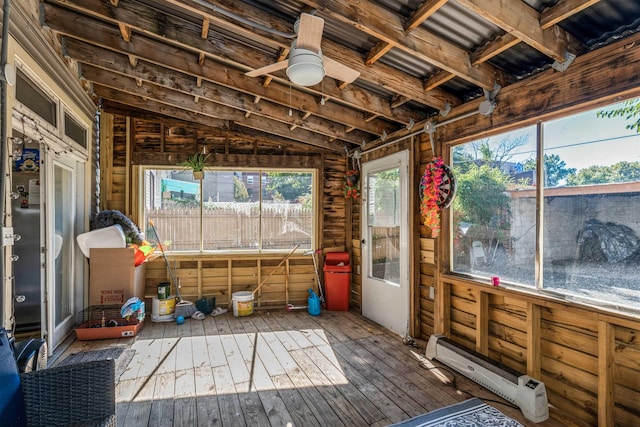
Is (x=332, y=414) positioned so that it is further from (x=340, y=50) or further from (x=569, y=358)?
(x=340, y=50)

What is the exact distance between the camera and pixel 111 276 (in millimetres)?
4086

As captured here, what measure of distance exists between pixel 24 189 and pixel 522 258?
A: 4892 millimetres

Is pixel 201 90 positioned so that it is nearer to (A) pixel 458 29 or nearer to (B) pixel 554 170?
(A) pixel 458 29

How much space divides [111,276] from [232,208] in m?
1.82

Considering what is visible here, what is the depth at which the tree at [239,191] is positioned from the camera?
522 cm

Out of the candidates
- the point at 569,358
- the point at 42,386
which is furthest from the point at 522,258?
the point at 42,386

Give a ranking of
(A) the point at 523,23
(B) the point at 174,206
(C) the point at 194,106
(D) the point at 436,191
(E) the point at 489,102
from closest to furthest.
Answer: (A) the point at 523,23
(E) the point at 489,102
(D) the point at 436,191
(C) the point at 194,106
(B) the point at 174,206

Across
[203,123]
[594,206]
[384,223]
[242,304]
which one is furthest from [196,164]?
[594,206]

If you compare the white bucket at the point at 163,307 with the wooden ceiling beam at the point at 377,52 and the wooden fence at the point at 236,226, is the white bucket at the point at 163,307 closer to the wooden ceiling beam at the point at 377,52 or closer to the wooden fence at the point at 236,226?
the wooden fence at the point at 236,226

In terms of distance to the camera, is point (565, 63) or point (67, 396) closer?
point (67, 396)

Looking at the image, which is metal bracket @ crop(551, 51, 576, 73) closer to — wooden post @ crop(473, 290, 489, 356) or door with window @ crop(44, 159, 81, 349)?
wooden post @ crop(473, 290, 489, 356)

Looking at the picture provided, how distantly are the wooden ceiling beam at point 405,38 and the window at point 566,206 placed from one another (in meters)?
0.62

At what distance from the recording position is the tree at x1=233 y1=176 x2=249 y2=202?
17.1ft

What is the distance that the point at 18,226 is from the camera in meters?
3.64
